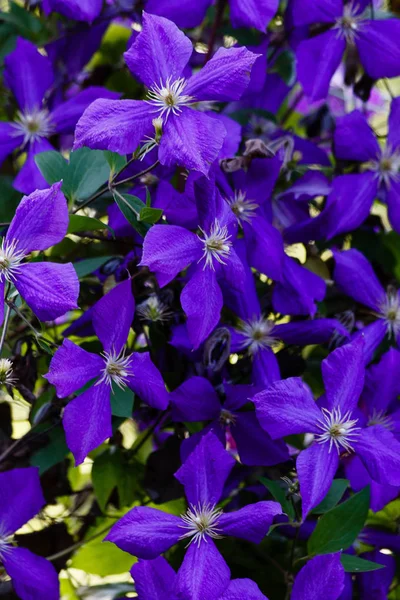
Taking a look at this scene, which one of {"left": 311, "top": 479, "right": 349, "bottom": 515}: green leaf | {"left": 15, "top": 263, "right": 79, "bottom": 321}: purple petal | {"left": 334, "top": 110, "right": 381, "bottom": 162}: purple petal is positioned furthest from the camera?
{"left": 334, "top": 110, "right": 381, "bottom": 162}: purple petal

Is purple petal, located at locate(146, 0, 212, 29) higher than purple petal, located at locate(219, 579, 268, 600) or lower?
higher

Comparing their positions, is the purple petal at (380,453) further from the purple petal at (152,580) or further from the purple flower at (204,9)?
the purple flower at (204,9)

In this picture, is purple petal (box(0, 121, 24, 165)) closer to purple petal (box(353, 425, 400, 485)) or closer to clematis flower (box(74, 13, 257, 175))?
clematis flower (box(74, 13, 257, 175))

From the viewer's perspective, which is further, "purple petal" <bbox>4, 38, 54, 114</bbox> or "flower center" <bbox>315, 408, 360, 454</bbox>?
"purple petal" <bbox>4, 38, 54, 114</bbox>

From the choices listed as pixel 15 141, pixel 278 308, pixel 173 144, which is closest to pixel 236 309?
pixel 278 308

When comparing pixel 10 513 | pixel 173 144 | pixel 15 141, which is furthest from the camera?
pixel 15 141

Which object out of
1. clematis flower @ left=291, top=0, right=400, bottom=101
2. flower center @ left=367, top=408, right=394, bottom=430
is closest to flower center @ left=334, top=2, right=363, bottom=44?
clematis flower @ left=291, top=0, right=400, bottom=101

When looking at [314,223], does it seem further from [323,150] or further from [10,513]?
[10,513]
